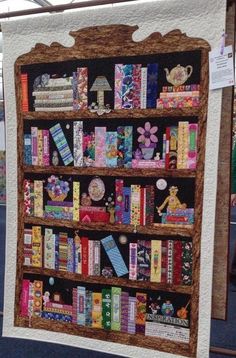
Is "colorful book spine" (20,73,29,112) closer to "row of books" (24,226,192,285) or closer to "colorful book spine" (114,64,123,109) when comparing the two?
"colorful book spine" (114,64,123,109)

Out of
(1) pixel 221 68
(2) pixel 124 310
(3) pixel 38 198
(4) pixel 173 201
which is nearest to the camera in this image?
(1) pixel 221 68

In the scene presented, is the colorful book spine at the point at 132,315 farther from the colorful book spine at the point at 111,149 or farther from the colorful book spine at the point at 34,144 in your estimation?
the colorful book spine at the point at 34,144

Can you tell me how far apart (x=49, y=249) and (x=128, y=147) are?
0.54m

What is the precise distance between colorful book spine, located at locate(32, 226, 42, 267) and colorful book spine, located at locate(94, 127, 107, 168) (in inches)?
15.3

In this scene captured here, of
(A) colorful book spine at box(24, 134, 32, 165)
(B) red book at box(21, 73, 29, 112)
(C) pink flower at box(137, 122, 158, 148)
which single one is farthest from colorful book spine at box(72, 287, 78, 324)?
(B) red book at box(21, 73, 29, 112)

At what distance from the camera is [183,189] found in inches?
55.7

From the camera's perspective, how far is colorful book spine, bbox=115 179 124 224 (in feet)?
4.92

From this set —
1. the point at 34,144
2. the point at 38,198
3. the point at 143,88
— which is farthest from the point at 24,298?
the point at 143,88

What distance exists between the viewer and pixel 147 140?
1442 mm

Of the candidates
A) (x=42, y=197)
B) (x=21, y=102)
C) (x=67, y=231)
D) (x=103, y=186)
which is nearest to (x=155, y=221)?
(x=103, y=186)

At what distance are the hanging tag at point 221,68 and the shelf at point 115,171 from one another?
31 cm

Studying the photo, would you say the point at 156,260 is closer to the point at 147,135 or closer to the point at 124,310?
the point at 124,310

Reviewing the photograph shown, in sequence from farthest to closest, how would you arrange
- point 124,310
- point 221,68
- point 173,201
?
point 124,310 < point 173,201 < point 221,68

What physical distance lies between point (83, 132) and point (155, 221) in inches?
17.3
